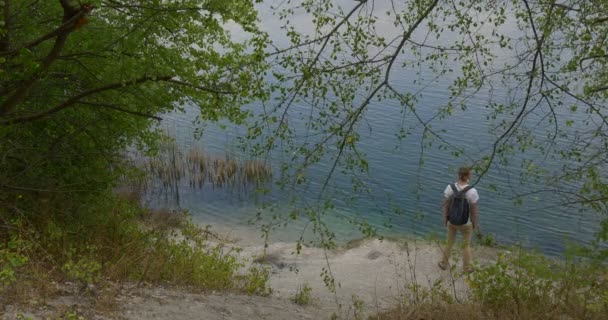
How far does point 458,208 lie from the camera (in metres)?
11.4

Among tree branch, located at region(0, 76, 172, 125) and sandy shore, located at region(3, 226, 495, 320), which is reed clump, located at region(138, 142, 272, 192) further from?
tree branch, located at region(0, 76, 172, 125)

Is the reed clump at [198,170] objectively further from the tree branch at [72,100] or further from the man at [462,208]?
the tree branch at [72,100]

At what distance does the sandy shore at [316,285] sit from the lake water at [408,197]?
1084 mm

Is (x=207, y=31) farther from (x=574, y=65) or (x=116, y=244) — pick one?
(x=574, y=65)

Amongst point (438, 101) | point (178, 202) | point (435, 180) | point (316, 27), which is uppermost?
point (438, 101)

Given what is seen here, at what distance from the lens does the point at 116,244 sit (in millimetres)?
9594

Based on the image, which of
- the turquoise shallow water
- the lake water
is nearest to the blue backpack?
the lake water

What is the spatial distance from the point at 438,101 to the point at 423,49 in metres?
21.9

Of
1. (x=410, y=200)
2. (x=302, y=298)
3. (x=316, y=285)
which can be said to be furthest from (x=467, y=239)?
(x=410, y=200)

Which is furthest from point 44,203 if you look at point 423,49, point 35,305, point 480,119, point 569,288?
point 480,119

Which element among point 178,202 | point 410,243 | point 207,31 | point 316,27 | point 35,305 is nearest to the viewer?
point 35,305

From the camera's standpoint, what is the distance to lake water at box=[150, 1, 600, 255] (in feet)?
56.4

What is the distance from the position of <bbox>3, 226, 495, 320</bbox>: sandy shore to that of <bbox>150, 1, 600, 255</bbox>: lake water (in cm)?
108

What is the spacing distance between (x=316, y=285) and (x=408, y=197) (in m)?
8.34
